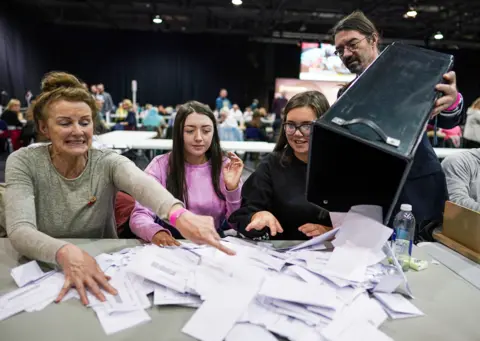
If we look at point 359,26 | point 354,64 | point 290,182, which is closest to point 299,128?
point 290,182

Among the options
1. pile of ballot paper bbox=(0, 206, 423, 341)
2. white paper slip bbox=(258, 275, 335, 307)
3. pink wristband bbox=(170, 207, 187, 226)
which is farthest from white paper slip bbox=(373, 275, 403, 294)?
pink wristband bbox=(170, 207, 187, 226)

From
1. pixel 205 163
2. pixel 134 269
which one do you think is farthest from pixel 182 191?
pixel 134 269

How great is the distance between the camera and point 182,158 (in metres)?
1.91

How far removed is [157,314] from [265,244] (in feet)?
1.81

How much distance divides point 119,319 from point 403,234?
1.00m

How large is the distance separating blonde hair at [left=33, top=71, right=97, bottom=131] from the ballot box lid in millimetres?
918

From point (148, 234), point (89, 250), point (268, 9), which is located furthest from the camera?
point (268, 9)

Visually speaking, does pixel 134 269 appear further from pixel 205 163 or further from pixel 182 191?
pixel 205 163

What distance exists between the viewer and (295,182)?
1.68m

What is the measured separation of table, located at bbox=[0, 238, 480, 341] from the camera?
2.86 ft

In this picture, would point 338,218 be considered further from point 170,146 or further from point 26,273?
point 170,146

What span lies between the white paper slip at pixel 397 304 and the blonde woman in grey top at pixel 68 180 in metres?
0.62

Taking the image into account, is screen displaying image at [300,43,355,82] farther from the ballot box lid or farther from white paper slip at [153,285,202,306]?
white paper slip at [153,285,202,306]

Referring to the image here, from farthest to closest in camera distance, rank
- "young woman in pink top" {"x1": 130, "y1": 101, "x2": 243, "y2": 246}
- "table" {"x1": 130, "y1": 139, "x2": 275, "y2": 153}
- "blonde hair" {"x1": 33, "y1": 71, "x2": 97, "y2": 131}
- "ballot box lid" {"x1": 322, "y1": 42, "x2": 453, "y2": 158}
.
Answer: "table" {"x1": 130, "y1": 139, "x2": 275, "y2": 153}
"young woman in pink top" {"x1": 130, "y1": 101, "x2": 243, "y2": 246}
"blonde hair" {"x1": 33, "y1": 71, "x2": 97, "y2": 131}
"ballot box lid" {"x1": 322, "y1": 42, "x2": 453, "y2": 158}
